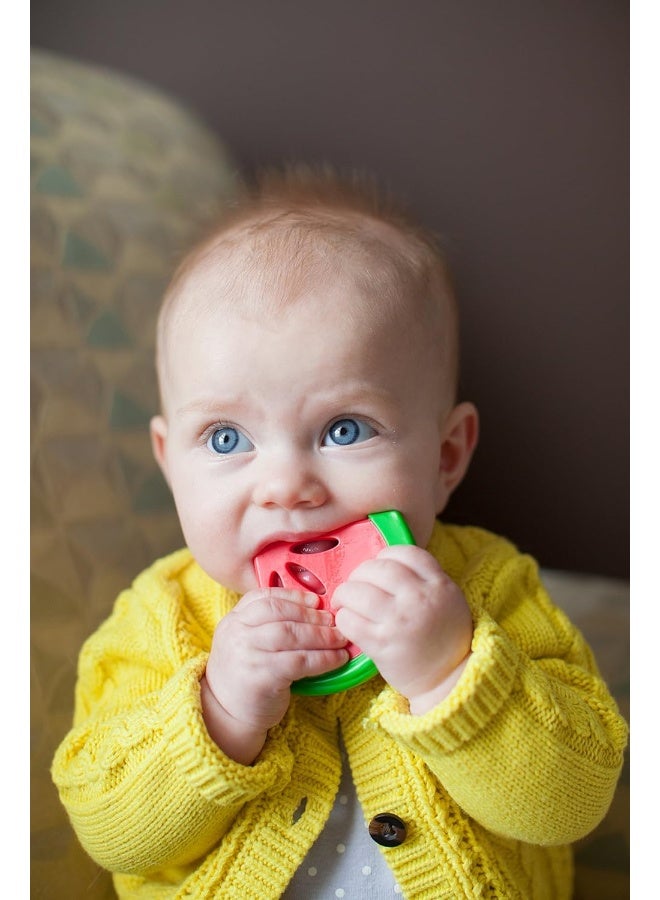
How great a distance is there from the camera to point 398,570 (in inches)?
30.6

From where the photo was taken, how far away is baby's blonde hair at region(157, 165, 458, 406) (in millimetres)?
857

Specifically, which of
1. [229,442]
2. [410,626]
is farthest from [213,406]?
[410,626]

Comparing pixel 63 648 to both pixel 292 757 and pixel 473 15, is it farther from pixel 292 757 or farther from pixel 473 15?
pixel 473 15

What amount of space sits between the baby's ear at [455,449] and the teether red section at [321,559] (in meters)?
0.19

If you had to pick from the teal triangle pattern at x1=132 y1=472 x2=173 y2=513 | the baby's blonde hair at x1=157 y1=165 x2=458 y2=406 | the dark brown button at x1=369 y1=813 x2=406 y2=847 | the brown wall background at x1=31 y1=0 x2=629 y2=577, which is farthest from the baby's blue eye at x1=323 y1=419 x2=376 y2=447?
the brown wall background at x1=31 y1=0 x2=629 y2=577

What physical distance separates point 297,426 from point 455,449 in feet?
0.83

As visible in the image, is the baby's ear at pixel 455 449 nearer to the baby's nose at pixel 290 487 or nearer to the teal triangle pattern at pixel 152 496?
the baby's nose at pixel 290 487

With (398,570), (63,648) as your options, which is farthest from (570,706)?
(63,648)

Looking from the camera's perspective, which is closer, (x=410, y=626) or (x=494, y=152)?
(x=410, y=626)

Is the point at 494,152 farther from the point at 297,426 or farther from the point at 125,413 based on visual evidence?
the point at 297,426

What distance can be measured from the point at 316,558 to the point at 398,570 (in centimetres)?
10

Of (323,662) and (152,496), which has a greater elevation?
(152,496)

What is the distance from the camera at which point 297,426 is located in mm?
825

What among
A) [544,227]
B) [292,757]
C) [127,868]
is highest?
[544,227]
